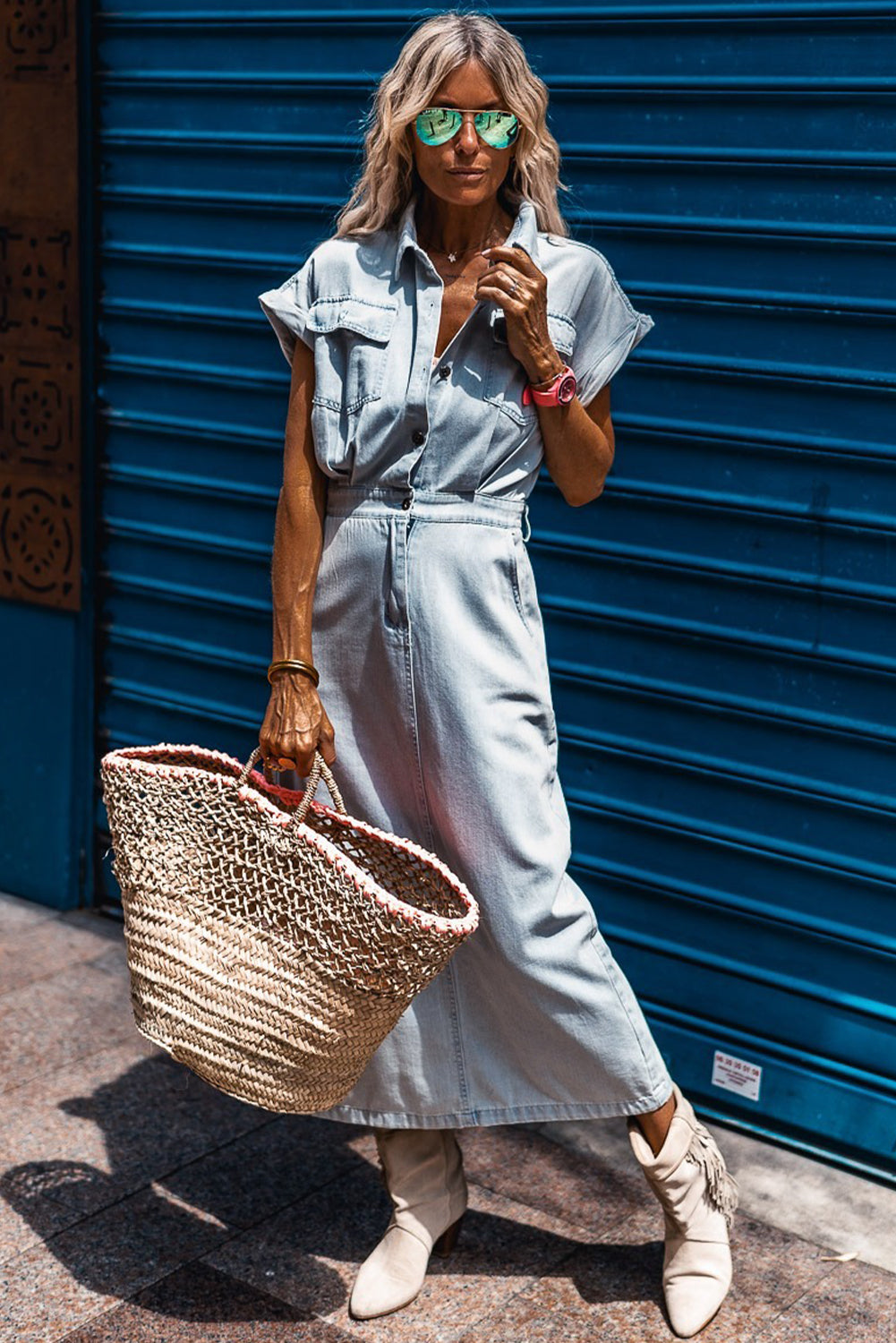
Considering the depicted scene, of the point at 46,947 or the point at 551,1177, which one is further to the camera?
the point at 46,947

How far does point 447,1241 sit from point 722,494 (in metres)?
1.64

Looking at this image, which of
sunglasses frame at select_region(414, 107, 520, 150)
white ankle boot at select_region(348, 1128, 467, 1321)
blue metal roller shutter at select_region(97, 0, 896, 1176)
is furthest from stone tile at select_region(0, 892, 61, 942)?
sunglasses frame at select_region(414, 107, 520, 150)

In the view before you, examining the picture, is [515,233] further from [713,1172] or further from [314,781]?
[713,1172]

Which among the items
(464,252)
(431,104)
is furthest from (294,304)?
(431,104)

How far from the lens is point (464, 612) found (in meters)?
2.86

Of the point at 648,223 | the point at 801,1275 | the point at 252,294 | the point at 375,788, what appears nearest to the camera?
the point at 375,788

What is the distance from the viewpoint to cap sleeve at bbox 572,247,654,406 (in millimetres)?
2891

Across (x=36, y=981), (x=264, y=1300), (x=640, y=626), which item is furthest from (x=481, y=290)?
(x=36, y=981)

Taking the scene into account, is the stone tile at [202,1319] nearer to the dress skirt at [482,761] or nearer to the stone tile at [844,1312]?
the dress skirt at [482,761]

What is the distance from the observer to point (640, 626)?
3672 mm

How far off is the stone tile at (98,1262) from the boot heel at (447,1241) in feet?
1.40

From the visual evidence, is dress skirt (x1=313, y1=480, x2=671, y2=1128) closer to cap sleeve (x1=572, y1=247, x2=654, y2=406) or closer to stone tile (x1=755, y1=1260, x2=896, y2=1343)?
cap sleeve (x1=572, y1=247, x2=654, y2=406)

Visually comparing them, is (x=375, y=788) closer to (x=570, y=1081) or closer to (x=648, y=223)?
(x=570, y=1081)

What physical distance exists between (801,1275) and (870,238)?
204cm
